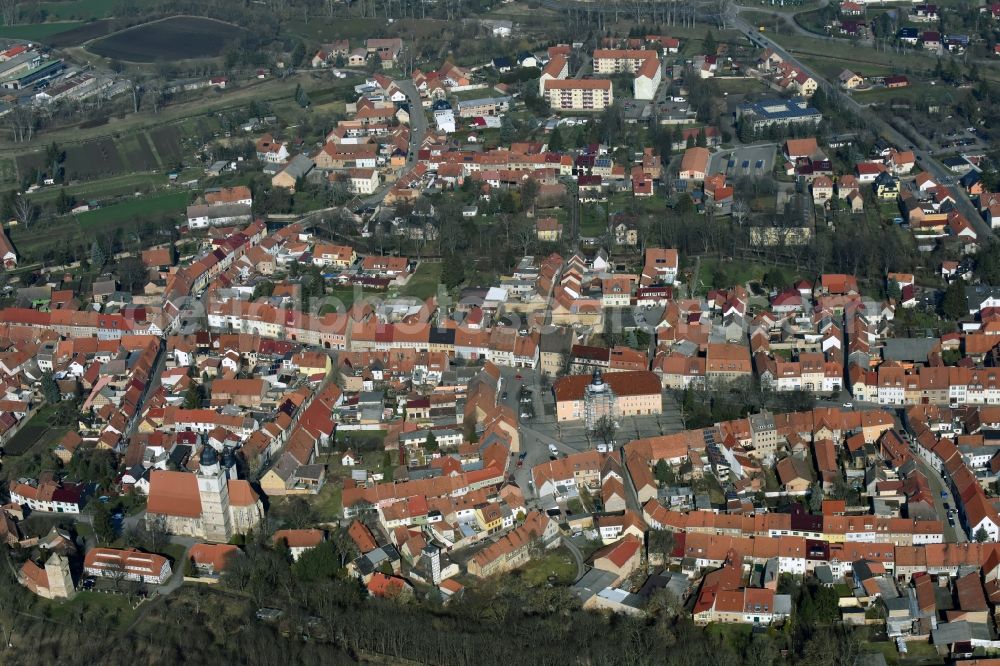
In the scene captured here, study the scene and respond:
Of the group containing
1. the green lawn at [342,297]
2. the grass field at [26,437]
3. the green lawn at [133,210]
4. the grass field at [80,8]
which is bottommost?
the grass field at [26,437]

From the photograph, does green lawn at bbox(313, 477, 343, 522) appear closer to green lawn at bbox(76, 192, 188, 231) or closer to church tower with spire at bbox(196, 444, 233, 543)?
church tower with spire at bbox(196, 444, 233, 543)

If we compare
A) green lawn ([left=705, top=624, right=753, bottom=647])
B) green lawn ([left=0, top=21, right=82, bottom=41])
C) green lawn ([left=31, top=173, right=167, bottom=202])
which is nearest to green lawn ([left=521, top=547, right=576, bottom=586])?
green lawn ([left=705, top=624, right=753, bottom=647])

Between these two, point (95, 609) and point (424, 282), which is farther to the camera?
point (424, 282)

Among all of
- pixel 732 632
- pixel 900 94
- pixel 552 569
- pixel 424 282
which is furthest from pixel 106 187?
pixel 732 632

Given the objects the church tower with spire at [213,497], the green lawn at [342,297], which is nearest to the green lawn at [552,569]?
the church tower with spire at [213,497]

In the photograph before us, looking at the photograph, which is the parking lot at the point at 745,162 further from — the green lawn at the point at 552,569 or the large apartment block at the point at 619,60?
the green lawn at the point at 552,569

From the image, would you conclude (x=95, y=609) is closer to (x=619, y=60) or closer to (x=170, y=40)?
(x=619, y=60)
